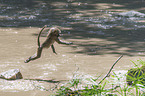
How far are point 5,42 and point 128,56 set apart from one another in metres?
3.70

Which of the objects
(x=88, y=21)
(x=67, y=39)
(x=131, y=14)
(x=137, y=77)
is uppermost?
(x=137, y=77)

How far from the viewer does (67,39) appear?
31.3ft

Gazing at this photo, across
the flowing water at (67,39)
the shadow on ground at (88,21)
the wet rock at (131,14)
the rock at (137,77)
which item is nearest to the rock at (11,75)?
the flowing water at (67,39)

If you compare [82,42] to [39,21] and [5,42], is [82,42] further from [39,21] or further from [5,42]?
[39,21]

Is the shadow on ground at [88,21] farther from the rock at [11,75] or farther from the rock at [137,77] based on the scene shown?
the rock at [137,77]

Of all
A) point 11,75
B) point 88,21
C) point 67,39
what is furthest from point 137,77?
point 88,21

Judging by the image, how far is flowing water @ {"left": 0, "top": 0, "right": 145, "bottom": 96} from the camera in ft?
18.8

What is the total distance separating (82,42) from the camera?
915 cm

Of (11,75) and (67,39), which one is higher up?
(11,75)

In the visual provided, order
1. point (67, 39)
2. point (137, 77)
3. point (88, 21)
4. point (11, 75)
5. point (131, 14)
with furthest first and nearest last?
point (131, 14)
point (88, 21)
point (67, 39)
point (11, 75)
point (137, 77)

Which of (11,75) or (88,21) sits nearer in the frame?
(11,75)

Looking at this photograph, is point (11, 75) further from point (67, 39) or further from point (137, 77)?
point (67, 39)

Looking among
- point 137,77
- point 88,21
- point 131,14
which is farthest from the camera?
point 131,14

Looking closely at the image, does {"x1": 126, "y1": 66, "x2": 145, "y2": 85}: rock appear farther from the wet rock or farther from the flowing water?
the wet rock
